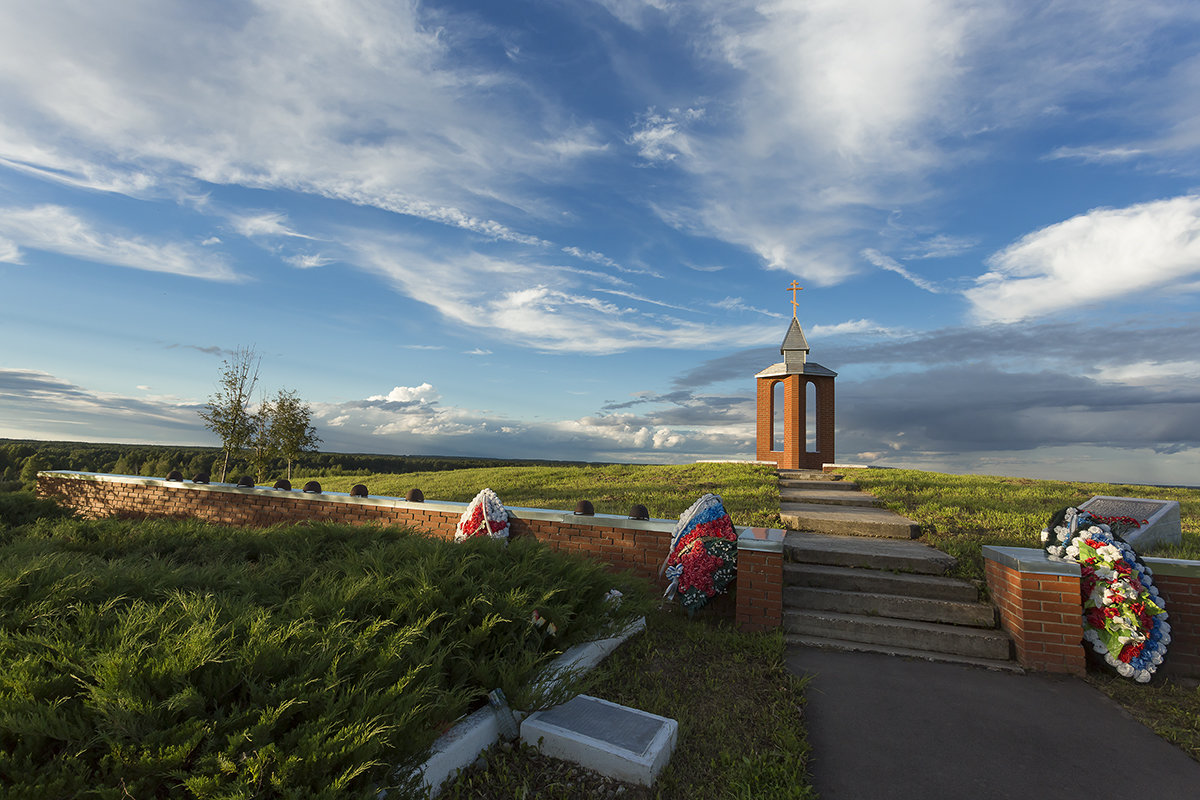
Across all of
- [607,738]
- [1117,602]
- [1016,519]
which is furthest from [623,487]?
[607,738]

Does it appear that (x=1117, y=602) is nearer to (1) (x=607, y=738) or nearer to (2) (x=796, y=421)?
(1) (x=607, y=738)

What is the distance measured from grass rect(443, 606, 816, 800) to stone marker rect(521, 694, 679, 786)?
0.05 meters

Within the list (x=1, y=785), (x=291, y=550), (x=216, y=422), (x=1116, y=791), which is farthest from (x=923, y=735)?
(x=216, y=422)

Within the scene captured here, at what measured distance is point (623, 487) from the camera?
11.8m

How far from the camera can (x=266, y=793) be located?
192cm

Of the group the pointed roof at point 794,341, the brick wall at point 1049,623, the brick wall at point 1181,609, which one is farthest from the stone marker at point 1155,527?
the pointed roof at point 794,341

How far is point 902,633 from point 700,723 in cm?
262

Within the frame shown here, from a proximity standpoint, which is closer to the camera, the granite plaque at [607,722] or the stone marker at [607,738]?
the stone marker at [607,738]

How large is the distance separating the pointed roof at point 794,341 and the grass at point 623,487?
4324 mm

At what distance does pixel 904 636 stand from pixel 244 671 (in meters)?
4.90

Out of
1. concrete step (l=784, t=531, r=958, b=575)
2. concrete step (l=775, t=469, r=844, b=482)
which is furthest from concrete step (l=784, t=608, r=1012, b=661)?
concrete step (l=775, t=469, r=844, b=482)

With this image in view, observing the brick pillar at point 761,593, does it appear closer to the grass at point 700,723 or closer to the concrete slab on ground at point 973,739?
the grass at point 700,723

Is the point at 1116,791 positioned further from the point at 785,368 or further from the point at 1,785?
the point at 785,368

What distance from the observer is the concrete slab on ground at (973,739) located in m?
3.00
